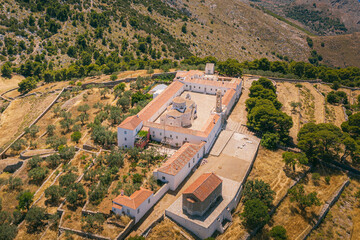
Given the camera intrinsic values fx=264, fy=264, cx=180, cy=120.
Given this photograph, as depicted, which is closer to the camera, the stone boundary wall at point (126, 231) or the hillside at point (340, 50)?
the stone boundary wall at point (126, 231)

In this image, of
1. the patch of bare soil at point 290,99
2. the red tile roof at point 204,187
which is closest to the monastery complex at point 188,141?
the red tile roof at point 204,187

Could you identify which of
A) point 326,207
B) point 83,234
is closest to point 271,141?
point 326,207

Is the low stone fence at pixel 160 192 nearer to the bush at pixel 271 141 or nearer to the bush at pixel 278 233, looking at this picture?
the bush at pixel 278 233

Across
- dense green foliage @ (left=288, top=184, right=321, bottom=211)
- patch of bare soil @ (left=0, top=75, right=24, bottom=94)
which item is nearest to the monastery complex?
dense green foliage @ (left=288, top=184, right=321, bottom=211)

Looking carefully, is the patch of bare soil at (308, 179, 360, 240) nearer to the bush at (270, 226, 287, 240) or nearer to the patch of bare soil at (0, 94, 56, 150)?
the bush at (270, 226, 287, 240)

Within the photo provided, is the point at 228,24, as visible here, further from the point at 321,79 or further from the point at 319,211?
the point at 319,211

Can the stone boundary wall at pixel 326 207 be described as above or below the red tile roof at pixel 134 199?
below
